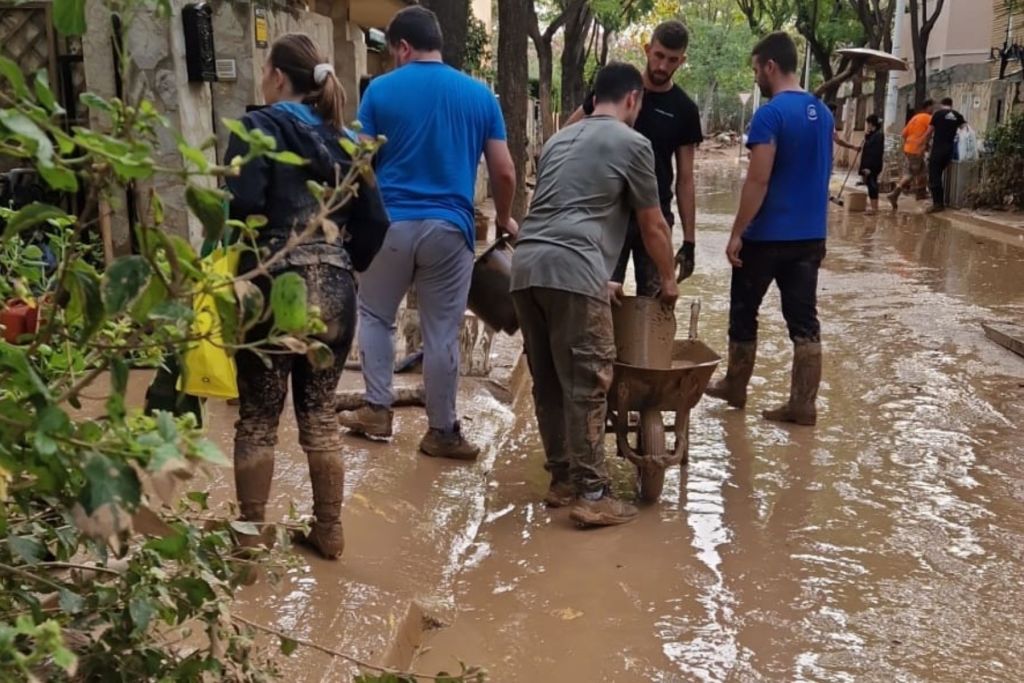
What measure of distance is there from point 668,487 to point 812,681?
1814 millimetres

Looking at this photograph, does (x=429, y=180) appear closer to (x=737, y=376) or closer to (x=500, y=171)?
(x=500, y=171)

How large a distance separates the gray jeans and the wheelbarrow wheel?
95 centimetres

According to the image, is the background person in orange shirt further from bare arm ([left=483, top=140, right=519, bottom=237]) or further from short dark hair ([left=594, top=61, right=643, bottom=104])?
short dark hair ([left=594, top=61, right=643, bottom=104])

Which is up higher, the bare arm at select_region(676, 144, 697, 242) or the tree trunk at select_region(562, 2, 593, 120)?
the tree trunk at select_region(562, 2, 593, 120)

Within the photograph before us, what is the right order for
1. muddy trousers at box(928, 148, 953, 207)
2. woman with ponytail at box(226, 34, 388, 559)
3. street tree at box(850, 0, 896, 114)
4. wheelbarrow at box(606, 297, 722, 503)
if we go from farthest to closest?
street tree at box(850, 0, 896, 114) < muddy trousers at box(928, 148, 953, 207) < wheelbarrow at box(606, 297, 722, 503) < woman with ponytail at box(226, 34, 388, 559)

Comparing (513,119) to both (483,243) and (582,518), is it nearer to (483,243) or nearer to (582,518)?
(483,243)

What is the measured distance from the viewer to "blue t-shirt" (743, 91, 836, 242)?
5555mm

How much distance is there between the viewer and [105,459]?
134cm

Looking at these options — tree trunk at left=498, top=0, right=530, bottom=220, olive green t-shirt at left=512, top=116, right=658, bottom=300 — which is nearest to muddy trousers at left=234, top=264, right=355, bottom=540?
olive green t-shirt at left=512, top=116, right=658, bottom=300

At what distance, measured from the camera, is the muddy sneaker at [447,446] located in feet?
16.4

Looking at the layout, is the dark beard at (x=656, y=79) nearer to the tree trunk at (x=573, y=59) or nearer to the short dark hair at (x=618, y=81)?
the short dark hair at (x=618, y=81)

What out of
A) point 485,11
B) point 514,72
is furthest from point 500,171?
point 485,11

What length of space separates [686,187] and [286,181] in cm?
289

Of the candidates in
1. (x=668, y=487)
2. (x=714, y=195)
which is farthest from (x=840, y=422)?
(x=714, y=195)
